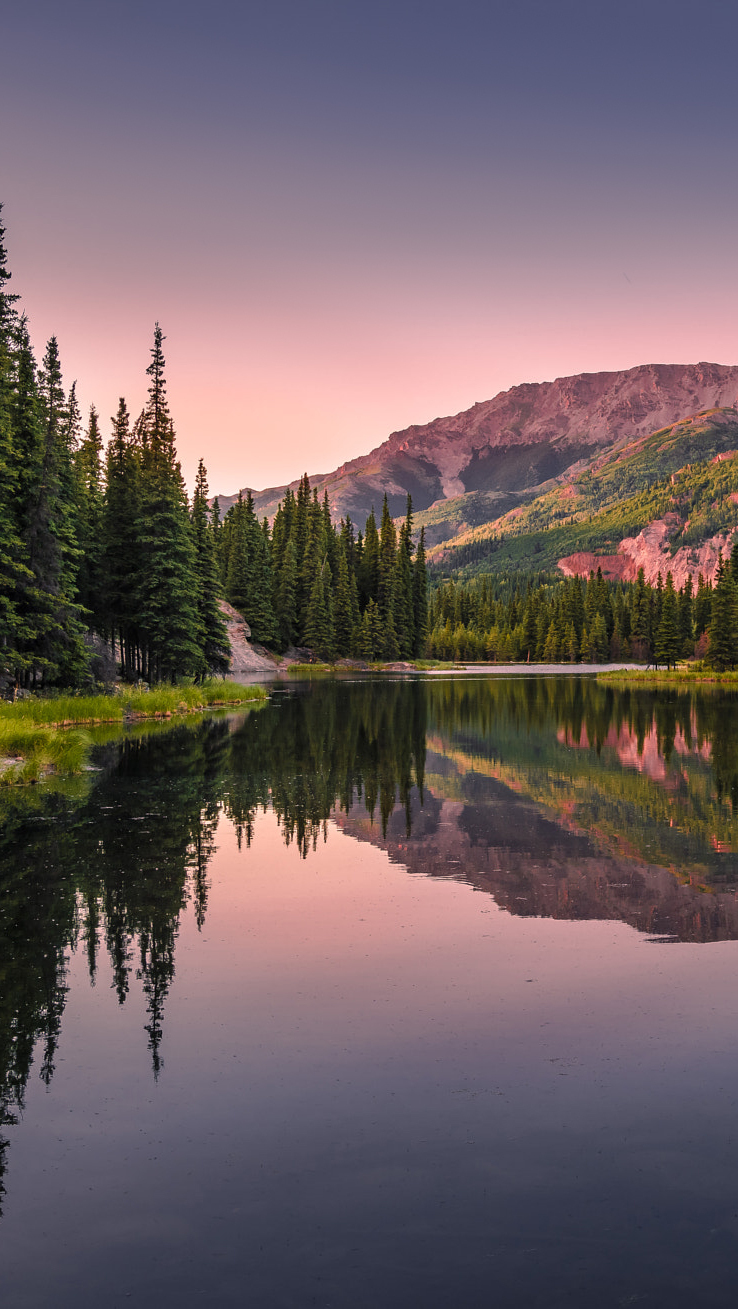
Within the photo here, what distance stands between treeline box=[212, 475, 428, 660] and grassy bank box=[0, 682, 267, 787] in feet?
219

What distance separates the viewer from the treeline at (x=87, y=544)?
3881 centimetres

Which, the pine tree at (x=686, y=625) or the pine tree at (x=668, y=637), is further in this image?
the pine tree at (x=686, y=625)

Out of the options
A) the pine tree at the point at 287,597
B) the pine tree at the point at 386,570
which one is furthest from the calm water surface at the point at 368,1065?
the pine tree at the point at 386,570

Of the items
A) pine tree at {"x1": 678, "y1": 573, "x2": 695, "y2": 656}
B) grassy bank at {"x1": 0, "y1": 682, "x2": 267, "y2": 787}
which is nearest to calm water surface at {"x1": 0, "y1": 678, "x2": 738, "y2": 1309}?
grassy bank at {"x1": 0, "y1": 682, "x2": 267, "y2": 787}

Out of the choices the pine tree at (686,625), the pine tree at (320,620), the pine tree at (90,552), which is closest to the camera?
the pine tree at (90,552)

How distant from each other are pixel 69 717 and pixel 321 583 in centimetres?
9688

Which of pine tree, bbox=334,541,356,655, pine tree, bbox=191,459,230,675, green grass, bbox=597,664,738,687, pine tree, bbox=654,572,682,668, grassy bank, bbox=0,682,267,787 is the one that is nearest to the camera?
grassy bank, bbox=0,682,267,787

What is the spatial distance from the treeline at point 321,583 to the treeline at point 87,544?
4537 cm

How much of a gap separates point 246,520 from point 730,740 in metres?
108

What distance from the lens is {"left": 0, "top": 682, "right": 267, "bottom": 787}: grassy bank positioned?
1040 inches

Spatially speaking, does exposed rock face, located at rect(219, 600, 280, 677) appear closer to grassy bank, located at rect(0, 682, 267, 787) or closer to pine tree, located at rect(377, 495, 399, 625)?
pine tree, located at rect(377, 495, 399, 625)

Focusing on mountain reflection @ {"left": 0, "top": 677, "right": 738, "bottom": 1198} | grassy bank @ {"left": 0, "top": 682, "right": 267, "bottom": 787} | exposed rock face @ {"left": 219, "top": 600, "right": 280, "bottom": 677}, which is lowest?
mountain reflection @ {"left": 0, "top": 677, "right": 738, "bottom": 1198}

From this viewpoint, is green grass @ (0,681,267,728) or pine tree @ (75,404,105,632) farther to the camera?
pine tree @ (75,404,105,632)

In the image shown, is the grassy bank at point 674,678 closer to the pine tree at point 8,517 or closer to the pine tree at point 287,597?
the pine tree at point 287,597
